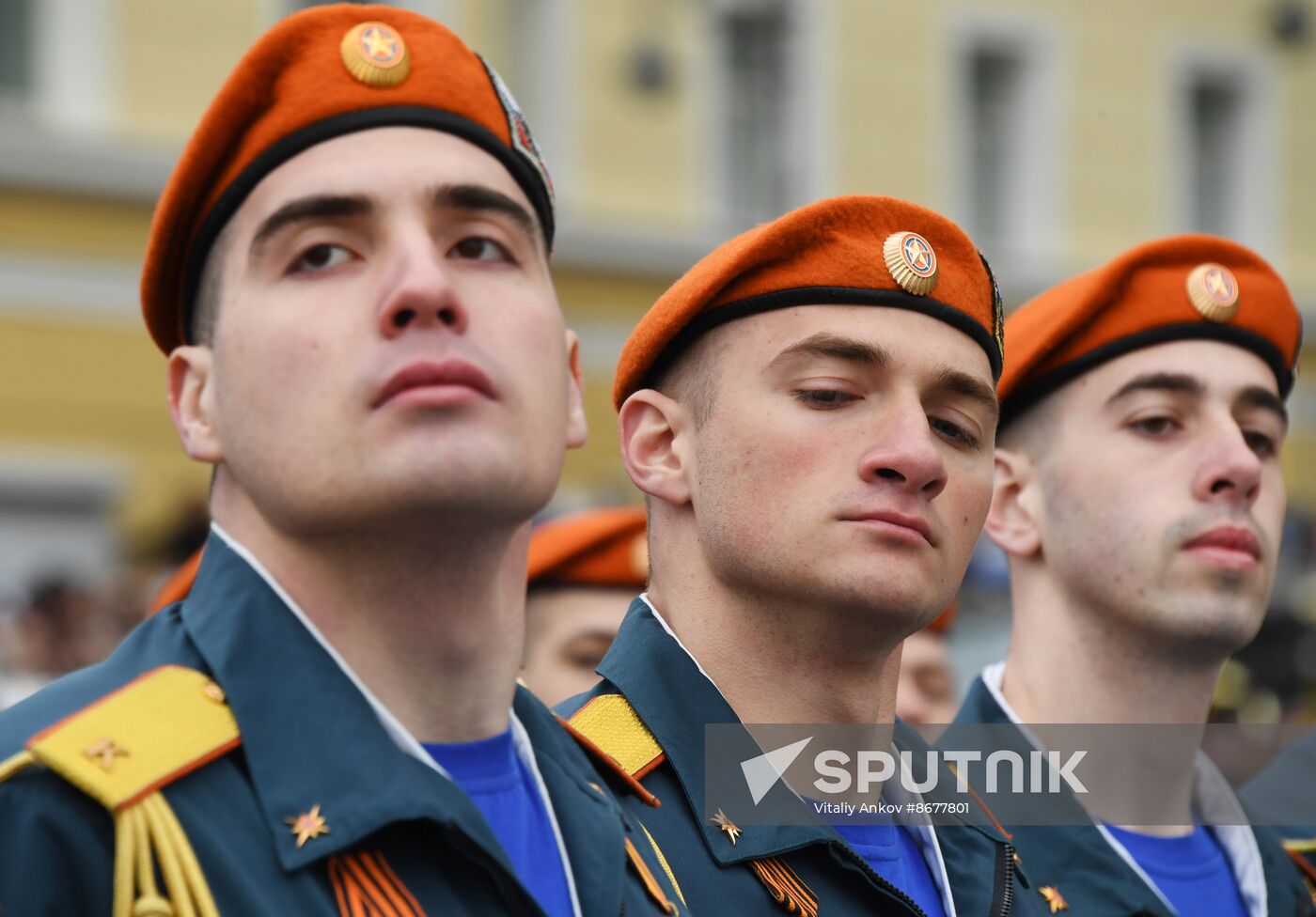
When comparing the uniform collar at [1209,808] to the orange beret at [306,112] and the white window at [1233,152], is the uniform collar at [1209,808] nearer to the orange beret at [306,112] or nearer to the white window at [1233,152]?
the orange beret at [306,112]

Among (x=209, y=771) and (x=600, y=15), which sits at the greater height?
(x=600, y=15)

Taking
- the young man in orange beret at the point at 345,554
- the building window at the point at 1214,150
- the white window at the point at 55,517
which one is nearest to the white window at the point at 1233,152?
the building window at the point at 1214,150

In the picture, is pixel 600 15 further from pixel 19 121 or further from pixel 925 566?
pixel 925 566

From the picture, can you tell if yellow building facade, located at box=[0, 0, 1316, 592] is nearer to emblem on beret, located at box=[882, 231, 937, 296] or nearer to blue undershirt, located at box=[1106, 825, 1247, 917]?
blue undershirt, located at box=[1106, 825, 1247, 917]

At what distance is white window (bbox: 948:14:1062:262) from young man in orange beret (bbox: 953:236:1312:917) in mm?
11774

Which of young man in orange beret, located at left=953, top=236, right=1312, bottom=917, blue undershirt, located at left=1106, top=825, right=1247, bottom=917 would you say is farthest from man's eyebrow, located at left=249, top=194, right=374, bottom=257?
blue undershirt, located at left=1106, top=825, right=1247, bottom=917

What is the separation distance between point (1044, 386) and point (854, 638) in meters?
1.17

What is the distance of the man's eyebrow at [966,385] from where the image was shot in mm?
3332

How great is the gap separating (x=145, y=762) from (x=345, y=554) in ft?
1.26

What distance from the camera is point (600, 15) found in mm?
13875

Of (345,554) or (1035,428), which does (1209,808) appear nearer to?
(1035,428)

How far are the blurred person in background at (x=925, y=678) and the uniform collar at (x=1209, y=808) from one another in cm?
121

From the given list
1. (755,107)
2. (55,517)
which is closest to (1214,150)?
(755,107)

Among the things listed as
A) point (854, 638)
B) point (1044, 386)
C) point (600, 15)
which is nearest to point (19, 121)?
point (600, 15)
